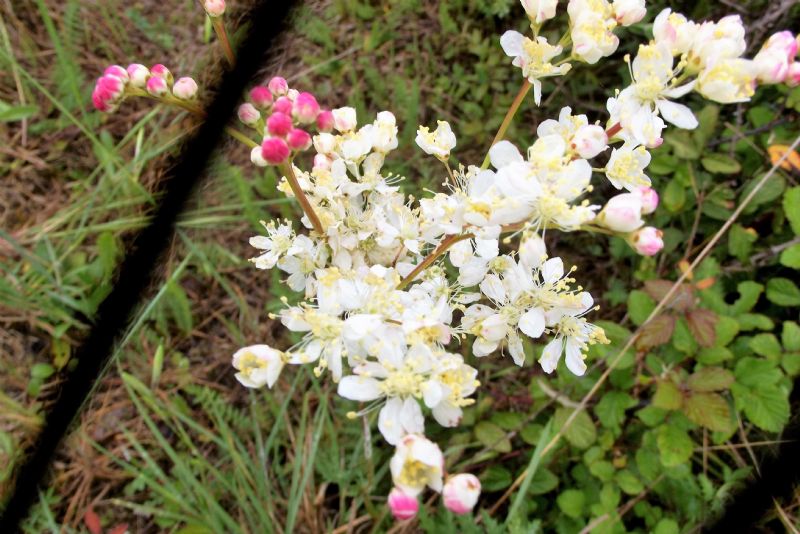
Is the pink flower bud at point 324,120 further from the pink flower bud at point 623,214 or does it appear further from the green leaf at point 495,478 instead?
the green leaf at point 495,478

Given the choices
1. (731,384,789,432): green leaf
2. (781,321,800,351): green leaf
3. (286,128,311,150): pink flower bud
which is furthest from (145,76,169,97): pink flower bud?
(781,321,800,351): green leaf

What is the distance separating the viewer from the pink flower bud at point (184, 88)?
99 cm

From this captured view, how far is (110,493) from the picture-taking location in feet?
7.50

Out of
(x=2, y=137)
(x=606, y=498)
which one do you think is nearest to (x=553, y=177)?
(x=606, y=498)

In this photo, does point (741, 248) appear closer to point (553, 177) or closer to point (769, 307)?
point (769, 307)

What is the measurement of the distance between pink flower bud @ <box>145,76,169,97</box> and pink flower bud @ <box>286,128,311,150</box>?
22 centimetres

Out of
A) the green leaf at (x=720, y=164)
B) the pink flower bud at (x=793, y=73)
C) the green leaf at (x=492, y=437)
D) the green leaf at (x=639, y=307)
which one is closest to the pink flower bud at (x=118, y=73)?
the pink flower bud at (x=793, y=73)

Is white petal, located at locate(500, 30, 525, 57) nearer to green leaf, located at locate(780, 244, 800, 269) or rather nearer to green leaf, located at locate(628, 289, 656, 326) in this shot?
green leaf, located at locate(628, 289, 656, 326)

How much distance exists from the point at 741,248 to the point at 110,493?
2.38m

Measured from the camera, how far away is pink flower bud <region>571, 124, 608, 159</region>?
38.5 inches

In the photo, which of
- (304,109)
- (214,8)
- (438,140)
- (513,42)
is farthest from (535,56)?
(214,8)

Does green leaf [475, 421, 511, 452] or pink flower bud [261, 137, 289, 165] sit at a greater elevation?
pink flower bud [261, 137, 289, 165]

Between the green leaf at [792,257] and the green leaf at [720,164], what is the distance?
419 millimetres

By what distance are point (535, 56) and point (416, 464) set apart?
0.76m
